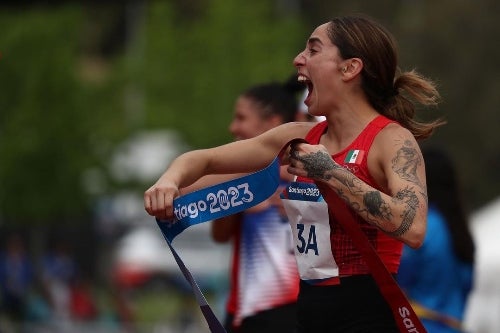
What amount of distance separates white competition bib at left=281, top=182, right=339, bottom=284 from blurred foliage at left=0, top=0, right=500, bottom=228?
24.7 meters

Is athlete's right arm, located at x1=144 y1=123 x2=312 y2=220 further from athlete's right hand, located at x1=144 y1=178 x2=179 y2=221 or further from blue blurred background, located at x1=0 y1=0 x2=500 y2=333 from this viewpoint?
blue blurred background, located at x1=0 y1=0 x2=500 y2=333

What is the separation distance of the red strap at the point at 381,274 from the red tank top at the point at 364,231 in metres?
0.05

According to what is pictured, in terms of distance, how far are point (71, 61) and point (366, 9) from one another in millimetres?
13228

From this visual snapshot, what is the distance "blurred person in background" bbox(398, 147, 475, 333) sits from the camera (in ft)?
27.5

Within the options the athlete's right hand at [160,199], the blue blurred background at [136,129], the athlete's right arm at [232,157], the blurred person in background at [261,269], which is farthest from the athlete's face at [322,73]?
the blue blurred background at [136,129]

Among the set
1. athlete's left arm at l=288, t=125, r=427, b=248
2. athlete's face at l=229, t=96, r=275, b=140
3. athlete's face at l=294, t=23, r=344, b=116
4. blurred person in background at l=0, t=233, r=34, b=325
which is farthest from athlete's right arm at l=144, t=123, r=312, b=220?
blurred person in background at l=0, t=233, r=34, b=325

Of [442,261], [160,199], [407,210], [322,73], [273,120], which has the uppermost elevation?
[322,73]

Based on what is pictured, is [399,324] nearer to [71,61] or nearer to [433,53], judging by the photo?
[71,61]

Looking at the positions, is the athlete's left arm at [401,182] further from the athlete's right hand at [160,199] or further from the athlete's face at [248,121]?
the athlete's face at [248,121]

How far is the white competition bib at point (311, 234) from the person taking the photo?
16.6 feet

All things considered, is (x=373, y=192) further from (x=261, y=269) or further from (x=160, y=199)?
(x=261, y=269)

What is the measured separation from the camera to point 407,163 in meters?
4.94

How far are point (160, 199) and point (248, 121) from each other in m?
2.76

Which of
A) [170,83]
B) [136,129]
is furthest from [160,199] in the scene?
[170,83]
